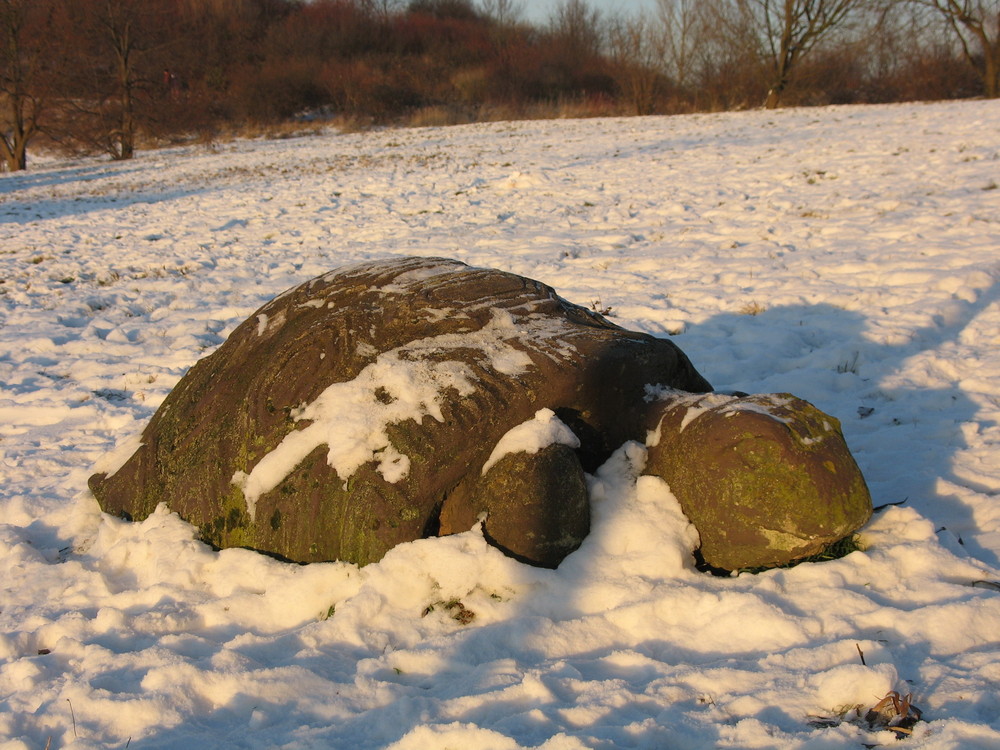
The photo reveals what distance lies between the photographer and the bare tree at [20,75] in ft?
68.9

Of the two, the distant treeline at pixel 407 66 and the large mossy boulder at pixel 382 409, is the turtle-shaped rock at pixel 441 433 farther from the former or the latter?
the distant treeline at pixel 407 66

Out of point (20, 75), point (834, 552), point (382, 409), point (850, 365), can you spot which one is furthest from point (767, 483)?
point (20, 75)

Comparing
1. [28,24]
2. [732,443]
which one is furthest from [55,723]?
[28,24]

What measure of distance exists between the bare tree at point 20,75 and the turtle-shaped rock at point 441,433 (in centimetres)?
2303

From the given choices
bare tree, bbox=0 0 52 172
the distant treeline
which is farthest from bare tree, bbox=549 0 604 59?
bare tree, bbox=0 0 52 172

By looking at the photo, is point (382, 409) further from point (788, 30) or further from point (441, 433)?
point (788, 30)

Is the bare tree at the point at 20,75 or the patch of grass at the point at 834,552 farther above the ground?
the bare tree at the point at 20,75

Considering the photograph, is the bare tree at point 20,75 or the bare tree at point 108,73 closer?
the bare tree at point 20,75

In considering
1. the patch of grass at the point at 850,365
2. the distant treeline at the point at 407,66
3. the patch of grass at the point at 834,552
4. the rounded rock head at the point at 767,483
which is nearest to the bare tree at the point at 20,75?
the distant treeline at the point at 407,66

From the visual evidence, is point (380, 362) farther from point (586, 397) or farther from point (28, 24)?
point (28, 24)

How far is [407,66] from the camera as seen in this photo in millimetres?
35438

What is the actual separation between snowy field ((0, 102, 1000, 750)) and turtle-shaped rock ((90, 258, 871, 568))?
121mm

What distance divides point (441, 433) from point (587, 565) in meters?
0.71

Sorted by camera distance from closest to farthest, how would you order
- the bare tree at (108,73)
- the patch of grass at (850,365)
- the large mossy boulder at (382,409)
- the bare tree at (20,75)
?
1. the large mossy boulder at (382,409)
2. the patch of grass at (850,365)
3. the bare tree at (20,75)
4. the bare tree at (108,73)
